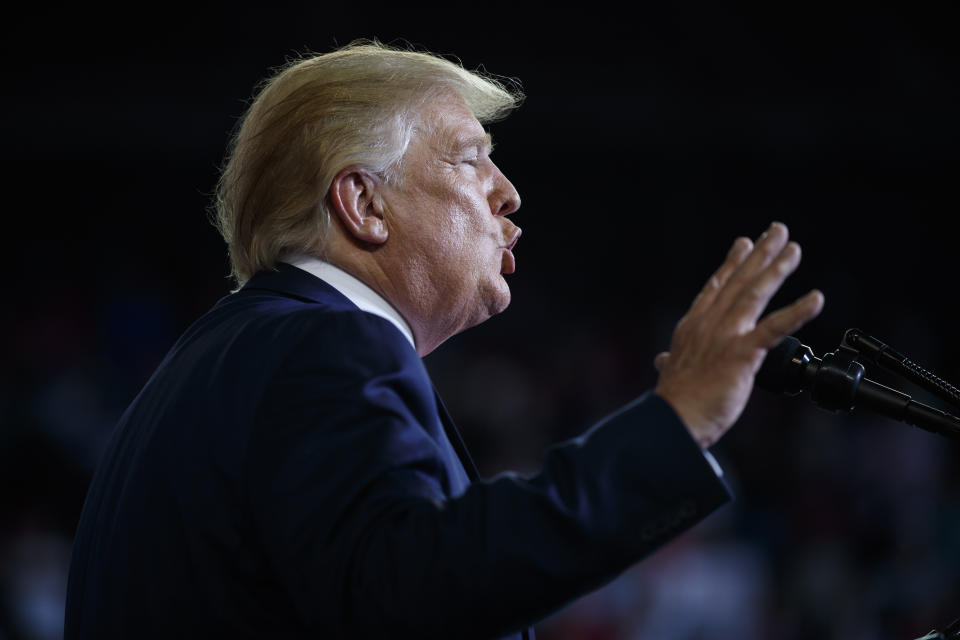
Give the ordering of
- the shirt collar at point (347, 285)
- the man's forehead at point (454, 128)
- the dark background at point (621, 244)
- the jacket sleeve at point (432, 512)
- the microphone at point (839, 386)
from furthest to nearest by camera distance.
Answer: the dark background at point (621, 244) < the man's forehead at point (454, 128) < the shirt collar at point (347, 285) < the microphone at point (839, 386) < the jacket sleeve at point (432, 512)

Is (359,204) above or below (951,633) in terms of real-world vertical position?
above

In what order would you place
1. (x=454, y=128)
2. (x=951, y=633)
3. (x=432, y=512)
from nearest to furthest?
(x=432, y=512) < (x=951, y=633) < (x=454, y=128)

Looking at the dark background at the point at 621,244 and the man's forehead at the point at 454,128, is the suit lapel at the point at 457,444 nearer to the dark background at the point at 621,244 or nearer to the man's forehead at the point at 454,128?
the man's forehead at the point at 454,128

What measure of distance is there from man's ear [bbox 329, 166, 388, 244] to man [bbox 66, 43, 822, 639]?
7 cm

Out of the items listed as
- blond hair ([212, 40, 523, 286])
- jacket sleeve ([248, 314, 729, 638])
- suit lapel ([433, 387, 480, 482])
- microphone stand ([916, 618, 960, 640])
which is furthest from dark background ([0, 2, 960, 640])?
jacket sleeve ([248, 314, 729, 638])

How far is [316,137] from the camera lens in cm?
151

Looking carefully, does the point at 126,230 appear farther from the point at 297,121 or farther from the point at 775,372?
the point at 775,372

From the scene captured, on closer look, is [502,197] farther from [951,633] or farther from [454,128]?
[951,633]

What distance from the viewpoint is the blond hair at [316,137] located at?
148 centimetres

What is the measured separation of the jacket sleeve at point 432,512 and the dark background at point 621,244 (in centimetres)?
350

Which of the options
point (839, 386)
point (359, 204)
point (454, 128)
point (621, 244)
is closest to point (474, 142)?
point (454, 128)

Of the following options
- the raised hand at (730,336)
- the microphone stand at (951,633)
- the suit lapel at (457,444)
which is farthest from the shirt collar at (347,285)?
the microphone stand at (951,633)

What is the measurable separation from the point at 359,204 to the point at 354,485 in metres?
0.61

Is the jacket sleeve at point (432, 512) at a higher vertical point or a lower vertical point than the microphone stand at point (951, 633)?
higher
